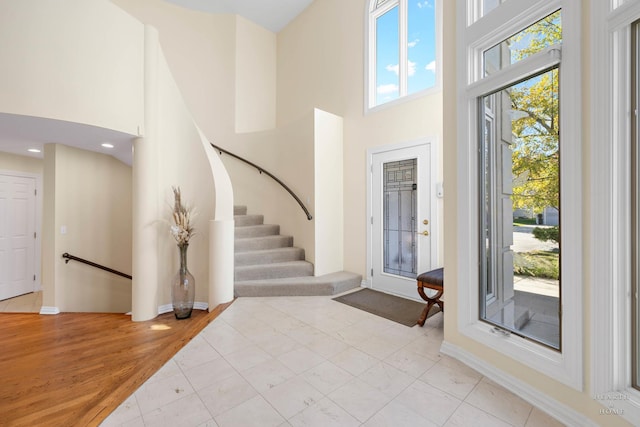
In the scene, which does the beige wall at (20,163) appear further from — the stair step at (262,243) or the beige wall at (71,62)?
the stair step at (262,243)

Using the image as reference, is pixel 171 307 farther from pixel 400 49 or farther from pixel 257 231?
pixel 400 49

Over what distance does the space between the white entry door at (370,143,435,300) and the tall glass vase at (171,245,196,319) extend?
262 centimetres

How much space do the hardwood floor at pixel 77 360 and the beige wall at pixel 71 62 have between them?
2.45 m

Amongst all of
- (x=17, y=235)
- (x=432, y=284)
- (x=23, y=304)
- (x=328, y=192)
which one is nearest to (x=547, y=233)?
(x=432, y=284)

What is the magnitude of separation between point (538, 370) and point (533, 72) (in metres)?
1.81

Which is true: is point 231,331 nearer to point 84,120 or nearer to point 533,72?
point 84,120

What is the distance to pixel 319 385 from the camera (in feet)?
6.18

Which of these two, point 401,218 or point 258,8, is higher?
point 258,8

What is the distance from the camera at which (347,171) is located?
458 centimetres

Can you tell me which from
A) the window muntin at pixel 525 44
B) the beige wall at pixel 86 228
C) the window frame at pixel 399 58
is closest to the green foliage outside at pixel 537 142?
the window muntin at pixel 525 44

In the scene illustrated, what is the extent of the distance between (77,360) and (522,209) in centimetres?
412

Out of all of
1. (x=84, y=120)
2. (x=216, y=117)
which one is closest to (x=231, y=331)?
(x=84, y=120)

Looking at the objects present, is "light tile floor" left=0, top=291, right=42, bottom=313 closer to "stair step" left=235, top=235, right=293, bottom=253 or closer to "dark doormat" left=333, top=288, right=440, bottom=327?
"stair step" left=235, top=235, right=293, bottom=253

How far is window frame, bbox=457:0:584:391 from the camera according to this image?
1498 mm
